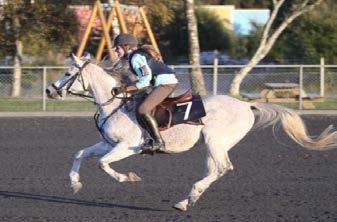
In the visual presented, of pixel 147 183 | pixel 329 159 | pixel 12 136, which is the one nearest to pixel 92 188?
pixel 147 183

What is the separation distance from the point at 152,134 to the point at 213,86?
18.0 meters

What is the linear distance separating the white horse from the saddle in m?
0.07

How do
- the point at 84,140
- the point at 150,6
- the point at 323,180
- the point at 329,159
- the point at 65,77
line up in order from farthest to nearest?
1. the point at 150,6
2. the point at 84,140
3. the point at 329,159
4. the point at 323,180
5. the point at 65,77

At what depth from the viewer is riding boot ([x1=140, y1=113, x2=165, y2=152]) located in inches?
421

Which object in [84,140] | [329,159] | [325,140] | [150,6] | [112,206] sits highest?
[325,140]

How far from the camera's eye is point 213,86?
28.6m

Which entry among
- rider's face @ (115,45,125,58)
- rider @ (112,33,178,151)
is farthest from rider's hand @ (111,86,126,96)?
rider's face @ (115,45,125,58)

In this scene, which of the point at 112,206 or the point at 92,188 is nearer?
the point at 112,206

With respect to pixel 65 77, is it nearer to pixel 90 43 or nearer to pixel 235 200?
pixel 235 200

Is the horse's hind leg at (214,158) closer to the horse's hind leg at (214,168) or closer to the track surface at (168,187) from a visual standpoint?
the horse's hind leg at (214,168)

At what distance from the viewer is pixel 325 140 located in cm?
1147

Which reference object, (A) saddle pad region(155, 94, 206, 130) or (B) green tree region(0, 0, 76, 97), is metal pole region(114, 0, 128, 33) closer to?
(B) green tree region(0, 0, 76, 97)

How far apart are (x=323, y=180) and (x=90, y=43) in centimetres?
3082

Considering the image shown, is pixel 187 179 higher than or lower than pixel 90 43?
higher
